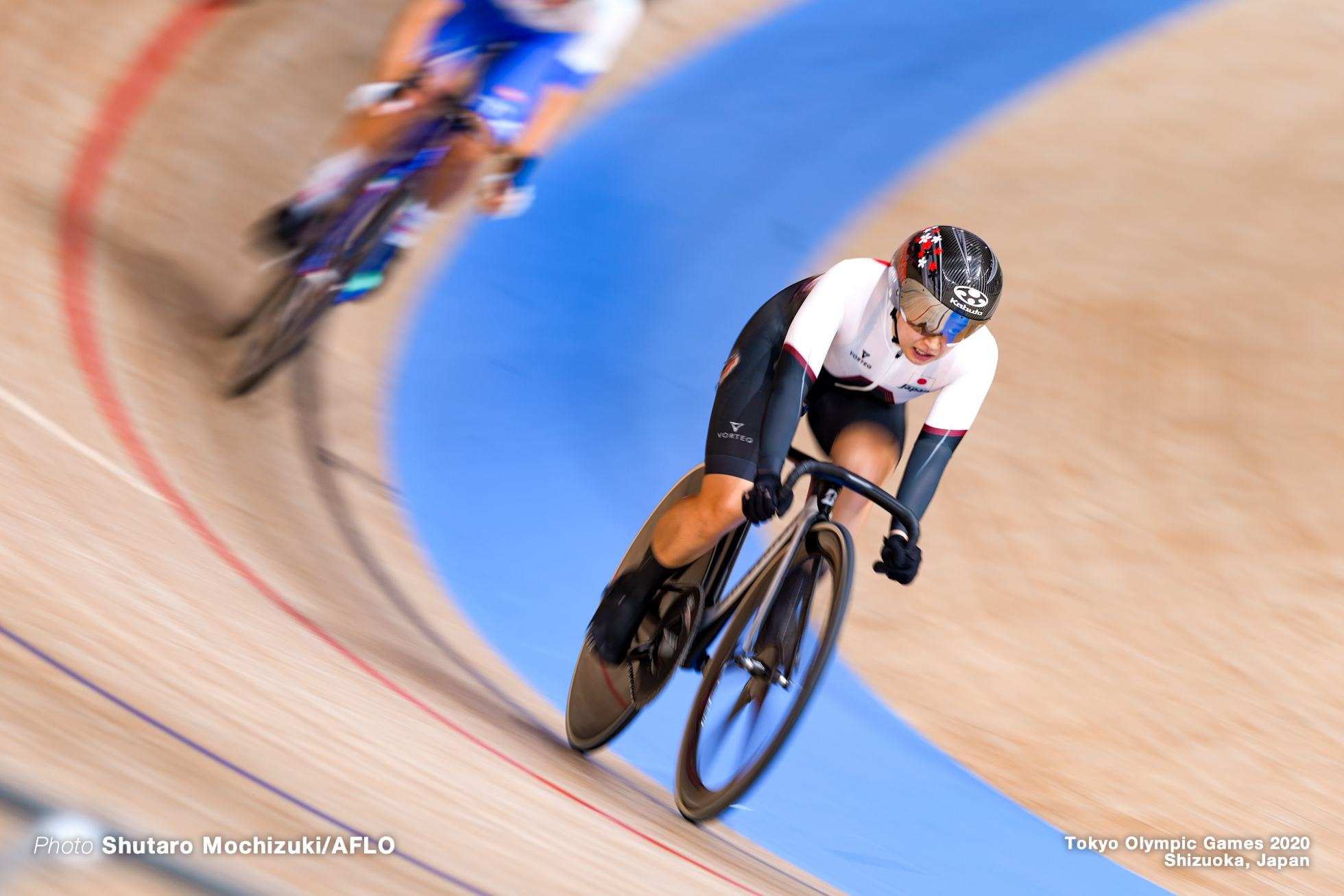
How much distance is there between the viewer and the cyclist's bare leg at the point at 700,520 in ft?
8.61

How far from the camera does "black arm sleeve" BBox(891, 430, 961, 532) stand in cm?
261

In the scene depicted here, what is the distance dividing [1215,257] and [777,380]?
13.1 feet

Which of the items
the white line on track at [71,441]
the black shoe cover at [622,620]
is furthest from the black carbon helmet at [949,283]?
the white line on track at [71,441]

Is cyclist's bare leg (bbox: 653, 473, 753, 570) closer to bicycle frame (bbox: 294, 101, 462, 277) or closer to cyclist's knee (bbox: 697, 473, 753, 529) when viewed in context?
cyclist's knee (bbox: 697, 473, 753, 529)

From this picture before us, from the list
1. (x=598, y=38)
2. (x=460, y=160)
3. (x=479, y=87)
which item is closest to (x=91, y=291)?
(x=460, y=160)

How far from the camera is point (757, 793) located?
3.28 metres

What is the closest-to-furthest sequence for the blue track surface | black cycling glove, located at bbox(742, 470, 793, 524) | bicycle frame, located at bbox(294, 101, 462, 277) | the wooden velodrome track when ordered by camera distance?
1. the wooden velodrome track
2. black cycling glove, located at bbox(742, 470, 793, 524)
3. the blue track surface
4. bicycle frame, located at bbox(294, 101, 462, 277)

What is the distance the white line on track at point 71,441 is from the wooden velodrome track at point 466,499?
0.01m

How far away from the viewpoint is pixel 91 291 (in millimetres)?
4117

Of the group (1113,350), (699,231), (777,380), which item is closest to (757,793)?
(777,380)

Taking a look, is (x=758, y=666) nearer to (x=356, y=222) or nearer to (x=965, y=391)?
(x=965, y=391)

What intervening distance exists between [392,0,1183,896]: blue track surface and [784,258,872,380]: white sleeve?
1.27 meters

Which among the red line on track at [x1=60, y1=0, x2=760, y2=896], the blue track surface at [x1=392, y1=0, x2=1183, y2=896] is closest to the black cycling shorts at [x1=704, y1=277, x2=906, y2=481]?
the red line on track at [x1=60, y1=0, x2=760, y2=896]

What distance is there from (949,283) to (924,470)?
0.43m
